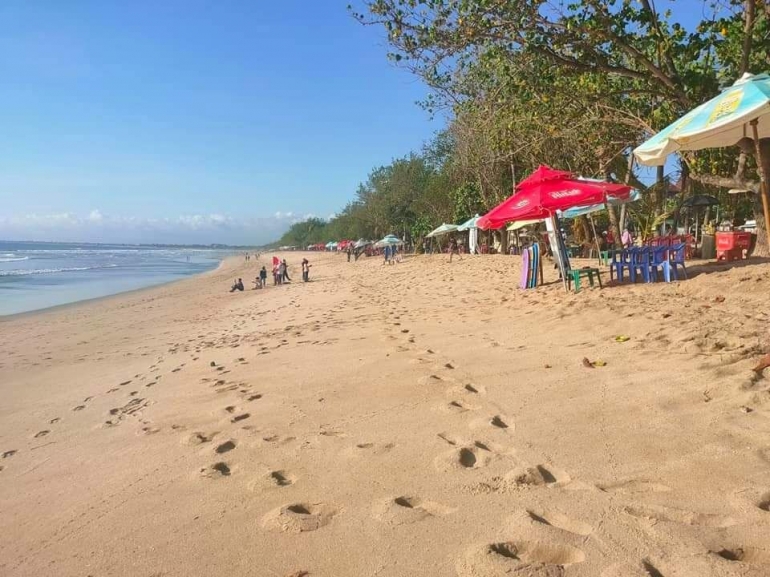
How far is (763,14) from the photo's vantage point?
24.7 feet

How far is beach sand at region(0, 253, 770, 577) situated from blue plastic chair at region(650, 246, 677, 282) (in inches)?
66.3

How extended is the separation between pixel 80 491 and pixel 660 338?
4.55m

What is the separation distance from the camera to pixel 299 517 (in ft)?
8.38

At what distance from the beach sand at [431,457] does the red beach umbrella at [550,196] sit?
84.7 inches

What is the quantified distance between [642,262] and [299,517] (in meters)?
7.90

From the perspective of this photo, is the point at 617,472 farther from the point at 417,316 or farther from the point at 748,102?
the point at 417,316

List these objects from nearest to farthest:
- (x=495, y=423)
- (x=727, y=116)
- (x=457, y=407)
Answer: (x=495, y=423) < (x=457, y=407) < (x=727, y=116)

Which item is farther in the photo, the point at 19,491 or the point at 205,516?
the point at 19,491

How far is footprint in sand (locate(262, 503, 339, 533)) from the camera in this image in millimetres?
2475

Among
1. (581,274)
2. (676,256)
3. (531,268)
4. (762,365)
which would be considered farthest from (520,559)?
(531,268)

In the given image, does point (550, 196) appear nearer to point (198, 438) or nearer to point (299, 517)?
point (198, 438)

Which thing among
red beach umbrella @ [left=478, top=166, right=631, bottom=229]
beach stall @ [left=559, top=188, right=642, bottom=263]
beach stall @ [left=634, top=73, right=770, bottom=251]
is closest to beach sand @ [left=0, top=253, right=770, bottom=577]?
beach stall @ [left=634, top=73, right=770, bottom=251]

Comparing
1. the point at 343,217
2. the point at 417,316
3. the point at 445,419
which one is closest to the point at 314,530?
the point at 445,419

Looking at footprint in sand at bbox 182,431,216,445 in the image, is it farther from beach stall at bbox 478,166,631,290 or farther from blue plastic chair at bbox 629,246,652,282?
blue plastic chair at bbox 629,246,652,282
